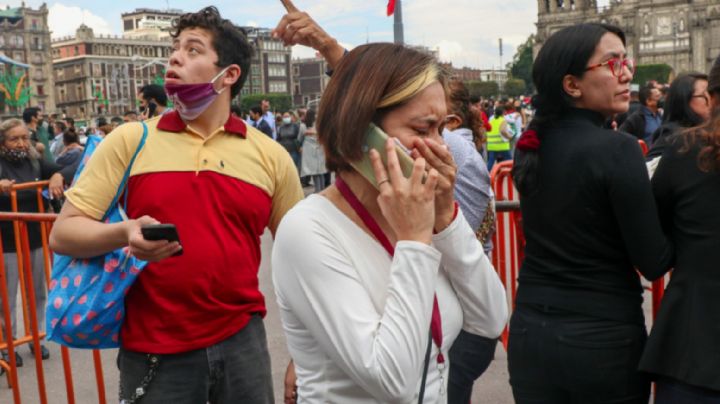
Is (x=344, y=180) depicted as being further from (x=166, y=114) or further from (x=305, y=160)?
(x=305, y=160)

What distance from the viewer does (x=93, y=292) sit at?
2662mm

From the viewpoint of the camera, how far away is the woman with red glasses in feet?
8.13

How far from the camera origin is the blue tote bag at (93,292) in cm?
265

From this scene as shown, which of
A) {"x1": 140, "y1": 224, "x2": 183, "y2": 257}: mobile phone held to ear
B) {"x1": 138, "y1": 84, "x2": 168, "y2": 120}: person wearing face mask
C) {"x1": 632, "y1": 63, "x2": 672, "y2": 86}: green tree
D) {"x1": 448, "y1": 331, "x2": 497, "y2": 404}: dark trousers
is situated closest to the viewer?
{"x1": 140, "y1": 224, "x2": 183, "y2": 257}: mobile phone held to ear

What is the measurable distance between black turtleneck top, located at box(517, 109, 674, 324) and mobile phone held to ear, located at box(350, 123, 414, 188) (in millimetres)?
986

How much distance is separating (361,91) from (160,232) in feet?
2.65

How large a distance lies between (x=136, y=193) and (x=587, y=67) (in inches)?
60.6

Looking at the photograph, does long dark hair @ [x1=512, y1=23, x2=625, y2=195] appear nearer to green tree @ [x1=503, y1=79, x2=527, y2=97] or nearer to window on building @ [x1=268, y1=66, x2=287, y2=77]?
green tree @ [x1=503, y1=79, x2=527, y2=97]

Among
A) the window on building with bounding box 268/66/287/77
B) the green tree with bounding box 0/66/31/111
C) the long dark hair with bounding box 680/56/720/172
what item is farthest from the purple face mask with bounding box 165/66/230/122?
the window on building with bounding box 268/66/287/77

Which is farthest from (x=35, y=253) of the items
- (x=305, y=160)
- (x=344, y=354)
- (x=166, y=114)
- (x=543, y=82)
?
(x=305, y=160)

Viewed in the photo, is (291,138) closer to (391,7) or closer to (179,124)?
(391,7)

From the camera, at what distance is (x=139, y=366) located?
2711mm

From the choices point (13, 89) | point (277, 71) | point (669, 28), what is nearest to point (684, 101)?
point (669, 28)

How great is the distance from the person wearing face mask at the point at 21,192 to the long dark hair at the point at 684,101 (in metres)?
4.61
